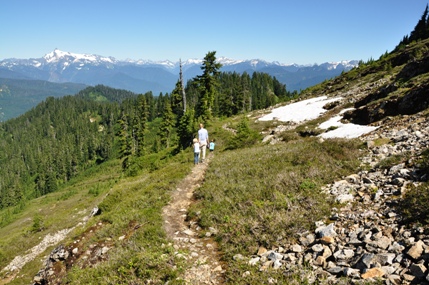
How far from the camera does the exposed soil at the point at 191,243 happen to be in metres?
7.57

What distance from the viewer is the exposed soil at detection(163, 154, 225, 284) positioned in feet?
24.8

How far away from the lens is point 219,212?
10.8 metres

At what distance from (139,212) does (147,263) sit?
4.92m

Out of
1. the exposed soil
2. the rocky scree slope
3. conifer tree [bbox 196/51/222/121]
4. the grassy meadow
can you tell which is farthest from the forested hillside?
the rocky scree slope

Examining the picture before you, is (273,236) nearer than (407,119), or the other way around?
(273,236)

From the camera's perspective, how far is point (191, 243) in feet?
31.0

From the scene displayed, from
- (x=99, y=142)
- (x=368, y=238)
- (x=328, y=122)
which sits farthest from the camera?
(x=99, y=142)

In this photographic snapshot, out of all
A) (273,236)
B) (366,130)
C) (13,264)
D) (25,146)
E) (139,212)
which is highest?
(366,130)

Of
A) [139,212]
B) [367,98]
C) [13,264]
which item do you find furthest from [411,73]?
[13,264]

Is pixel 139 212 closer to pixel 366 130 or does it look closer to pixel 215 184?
pixel 215 184

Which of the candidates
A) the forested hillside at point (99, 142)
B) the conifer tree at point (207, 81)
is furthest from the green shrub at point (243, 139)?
the forested hillside at point (99, 142)

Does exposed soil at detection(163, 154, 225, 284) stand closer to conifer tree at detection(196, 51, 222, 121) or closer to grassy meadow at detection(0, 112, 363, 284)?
grassy meadow at detection(0, 112, 363, 284)

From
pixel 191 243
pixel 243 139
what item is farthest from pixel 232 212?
pixel 243 139

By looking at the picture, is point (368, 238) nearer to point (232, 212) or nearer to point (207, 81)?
point (232, 212)
